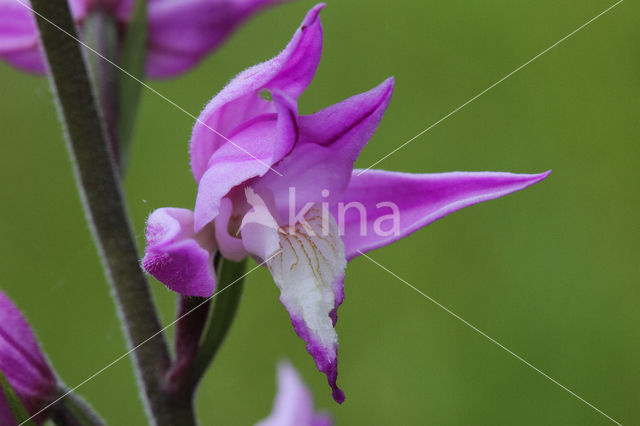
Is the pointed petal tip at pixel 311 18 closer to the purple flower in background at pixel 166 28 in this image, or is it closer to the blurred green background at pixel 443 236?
the purple flower in background at pixel 166 28

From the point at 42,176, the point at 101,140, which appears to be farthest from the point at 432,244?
the point at 101,140

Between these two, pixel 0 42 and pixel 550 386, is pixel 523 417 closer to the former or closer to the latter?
pixel 550 386

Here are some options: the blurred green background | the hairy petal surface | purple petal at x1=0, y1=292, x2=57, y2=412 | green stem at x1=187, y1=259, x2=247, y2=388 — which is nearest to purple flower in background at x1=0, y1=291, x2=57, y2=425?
purple petal at x1=0, y1=292, x2=57, y2=412

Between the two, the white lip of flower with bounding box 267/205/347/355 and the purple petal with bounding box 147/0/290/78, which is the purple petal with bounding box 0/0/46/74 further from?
the white lip of flower with bounding box 267/205/347/355

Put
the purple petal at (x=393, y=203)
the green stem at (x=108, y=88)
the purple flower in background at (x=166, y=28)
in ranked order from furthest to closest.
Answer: the purple flower in background at (x=166, y=28) → the green stem at (x=108, y=88) → the purple petal at (x=393, y=203)

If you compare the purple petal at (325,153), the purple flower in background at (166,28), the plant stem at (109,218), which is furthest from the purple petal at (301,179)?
the purple flower in background at (166,28)

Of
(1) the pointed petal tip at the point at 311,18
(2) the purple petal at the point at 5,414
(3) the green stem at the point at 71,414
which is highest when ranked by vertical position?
(1) the pointed petal tip at the point at 311,18
